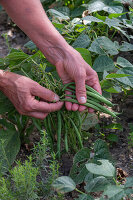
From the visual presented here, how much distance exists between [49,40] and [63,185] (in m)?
0.74

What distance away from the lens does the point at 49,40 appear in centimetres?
153

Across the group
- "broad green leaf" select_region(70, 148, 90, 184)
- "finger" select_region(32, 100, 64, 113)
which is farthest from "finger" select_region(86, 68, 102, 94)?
"broad green leaf" select_region(70, 148, 90, 184)

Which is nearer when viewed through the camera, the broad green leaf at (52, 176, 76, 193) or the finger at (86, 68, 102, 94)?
the broad green leaf at (52, 176, 76, 193)

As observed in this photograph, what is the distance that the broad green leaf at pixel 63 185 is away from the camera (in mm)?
1154

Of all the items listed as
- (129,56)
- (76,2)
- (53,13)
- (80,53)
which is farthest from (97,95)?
(76,2)

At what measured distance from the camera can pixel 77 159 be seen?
1.43 meters

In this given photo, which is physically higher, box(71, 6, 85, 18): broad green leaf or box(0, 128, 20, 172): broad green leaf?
box(71, 6, 85, 18): broad green leaf

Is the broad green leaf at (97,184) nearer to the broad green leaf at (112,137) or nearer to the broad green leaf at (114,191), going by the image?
the broad green leaf at (114,191)

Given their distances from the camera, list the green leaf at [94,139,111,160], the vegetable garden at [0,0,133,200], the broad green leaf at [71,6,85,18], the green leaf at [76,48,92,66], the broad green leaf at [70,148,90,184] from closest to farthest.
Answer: the vegetable garden at [0,0,133,200] < the broad green leaf at [70,148,90,184] < the green leaf at [94,139,111,160] < the green leaf at [76,48,92,66] < the broad green leaf at [71,6,85,18]

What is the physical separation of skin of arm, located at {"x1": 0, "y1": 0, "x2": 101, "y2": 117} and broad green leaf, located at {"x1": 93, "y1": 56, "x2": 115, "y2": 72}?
11cm

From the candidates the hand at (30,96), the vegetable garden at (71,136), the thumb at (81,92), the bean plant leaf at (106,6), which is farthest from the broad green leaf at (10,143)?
the bean plant leaf at (106,6)

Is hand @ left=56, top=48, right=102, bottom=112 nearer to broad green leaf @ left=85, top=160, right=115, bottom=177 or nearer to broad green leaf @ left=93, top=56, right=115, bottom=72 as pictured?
broad green leaf @ left=93, top=56, right=115, bottom=72

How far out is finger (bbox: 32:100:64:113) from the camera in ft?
4.72

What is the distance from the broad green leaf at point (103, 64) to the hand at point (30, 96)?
31cm
